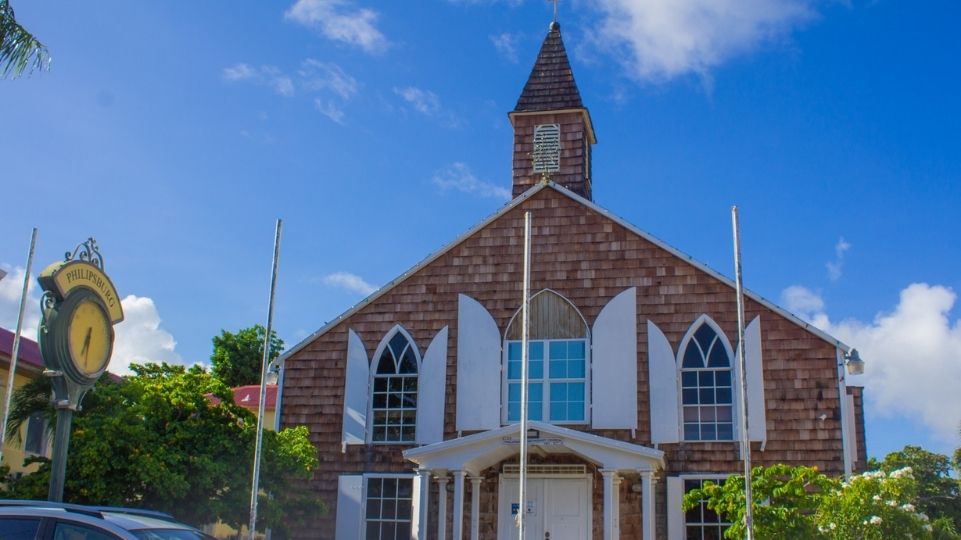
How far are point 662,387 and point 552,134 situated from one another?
23.9ft

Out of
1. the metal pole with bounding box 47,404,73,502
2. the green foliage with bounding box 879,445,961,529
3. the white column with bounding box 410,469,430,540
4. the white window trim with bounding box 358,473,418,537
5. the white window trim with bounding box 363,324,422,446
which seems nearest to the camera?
the metal pole with bounding box 47,404,73,502

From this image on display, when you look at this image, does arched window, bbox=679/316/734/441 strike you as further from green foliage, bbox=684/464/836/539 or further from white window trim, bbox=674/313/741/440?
green foliage, bbox=684/464/836/539

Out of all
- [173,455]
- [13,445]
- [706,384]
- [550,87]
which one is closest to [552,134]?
[550,87]

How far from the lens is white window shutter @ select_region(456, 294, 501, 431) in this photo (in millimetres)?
22047

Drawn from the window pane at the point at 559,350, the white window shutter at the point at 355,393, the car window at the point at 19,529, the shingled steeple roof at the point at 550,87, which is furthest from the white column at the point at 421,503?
the car window at the point at 19,529

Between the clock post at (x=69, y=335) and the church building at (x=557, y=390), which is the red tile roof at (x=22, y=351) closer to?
the church building at (x=557, y=390)

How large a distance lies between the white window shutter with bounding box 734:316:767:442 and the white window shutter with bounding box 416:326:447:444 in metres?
6.04

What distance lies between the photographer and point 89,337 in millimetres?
14539

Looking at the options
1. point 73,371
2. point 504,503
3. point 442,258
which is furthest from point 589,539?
point 73,371

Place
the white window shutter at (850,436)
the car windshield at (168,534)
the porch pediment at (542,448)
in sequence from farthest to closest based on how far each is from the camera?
the white window shutter at (850,436) < the porch pediment at (542,448) < the car windshield at (168,534)

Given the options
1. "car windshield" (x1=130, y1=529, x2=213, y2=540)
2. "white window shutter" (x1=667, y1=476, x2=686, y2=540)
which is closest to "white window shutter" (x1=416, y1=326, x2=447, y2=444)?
"white window shutter" (x1=667, y1=476, x2=686, y2=540)

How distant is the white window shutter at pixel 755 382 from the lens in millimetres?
20562

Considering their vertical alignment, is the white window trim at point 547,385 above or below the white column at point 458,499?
above

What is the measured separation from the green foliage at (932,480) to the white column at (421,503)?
26.3 m
